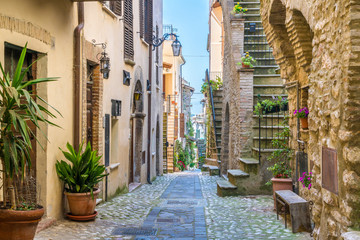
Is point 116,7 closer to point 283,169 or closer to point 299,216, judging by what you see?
point 283,169

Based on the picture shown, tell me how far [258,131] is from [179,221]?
4774 millimetres

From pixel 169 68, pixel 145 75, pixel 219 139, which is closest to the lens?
pixel 145 75

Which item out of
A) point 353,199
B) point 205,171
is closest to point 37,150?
point 353,199

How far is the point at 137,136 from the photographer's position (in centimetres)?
1417

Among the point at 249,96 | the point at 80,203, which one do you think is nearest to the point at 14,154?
the point at 80,203

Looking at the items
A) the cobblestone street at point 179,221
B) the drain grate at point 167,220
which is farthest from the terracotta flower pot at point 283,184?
the drain grate at point 167,220

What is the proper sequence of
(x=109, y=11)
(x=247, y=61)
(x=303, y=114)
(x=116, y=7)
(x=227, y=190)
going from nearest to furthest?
(x=303, y=114), (x=109, y=11), (x=116, y=7), (x=227, y=190), (x=247, y=61)

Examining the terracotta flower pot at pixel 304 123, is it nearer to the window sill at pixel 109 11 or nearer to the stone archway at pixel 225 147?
the window sill at pixel 109 11

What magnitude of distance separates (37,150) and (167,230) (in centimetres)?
221

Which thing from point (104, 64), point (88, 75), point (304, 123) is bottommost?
point (304, 123)

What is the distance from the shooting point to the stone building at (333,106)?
4.15 m

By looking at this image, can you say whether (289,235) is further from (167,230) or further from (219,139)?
(219,139)

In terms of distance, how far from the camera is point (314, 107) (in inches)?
218

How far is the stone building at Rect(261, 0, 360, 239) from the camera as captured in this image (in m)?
4.15
